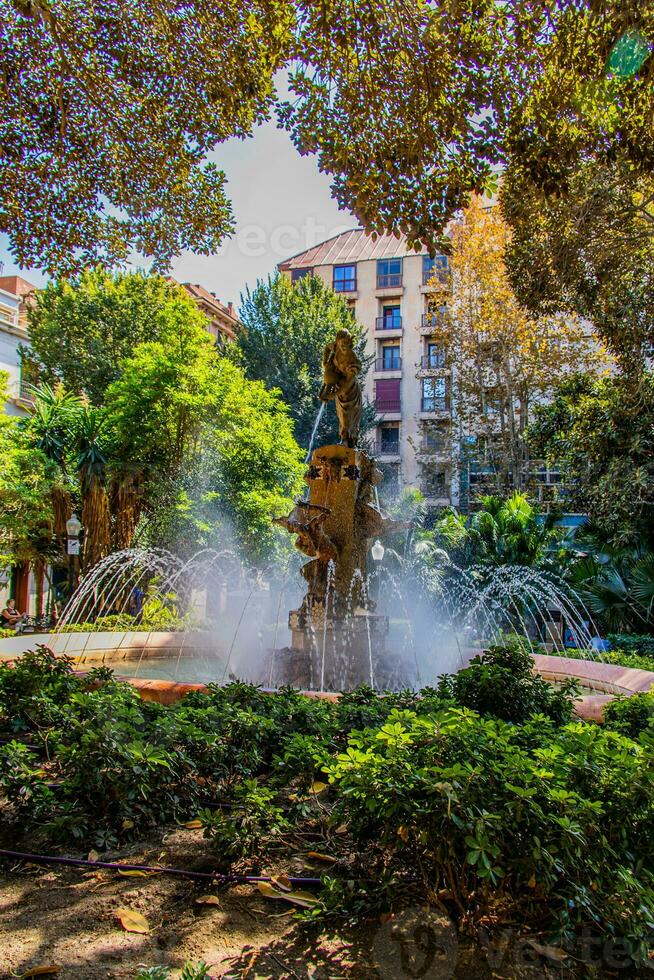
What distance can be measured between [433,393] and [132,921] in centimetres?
3101

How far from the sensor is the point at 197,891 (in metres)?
2.75

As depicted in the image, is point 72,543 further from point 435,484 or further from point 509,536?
point 435,484

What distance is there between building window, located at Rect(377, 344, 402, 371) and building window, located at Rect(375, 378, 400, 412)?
2.65ft

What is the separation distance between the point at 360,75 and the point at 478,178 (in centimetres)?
155

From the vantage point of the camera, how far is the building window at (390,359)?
37.5 metres

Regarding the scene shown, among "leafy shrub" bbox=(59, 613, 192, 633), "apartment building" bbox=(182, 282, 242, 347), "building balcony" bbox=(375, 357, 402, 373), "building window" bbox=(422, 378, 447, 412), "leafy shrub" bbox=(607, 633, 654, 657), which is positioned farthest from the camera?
Answer: "apartment building" bbox=(182, 282, 242, 347)

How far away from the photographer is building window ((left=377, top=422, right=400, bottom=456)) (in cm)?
3700

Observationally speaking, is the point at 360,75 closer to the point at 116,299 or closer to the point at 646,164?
the point at 646,164

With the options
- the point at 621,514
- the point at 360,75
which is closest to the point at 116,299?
the point at 621,514

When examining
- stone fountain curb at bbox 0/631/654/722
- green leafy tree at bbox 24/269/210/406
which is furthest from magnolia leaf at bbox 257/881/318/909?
green leafy tree at bbox 24/269/210/406

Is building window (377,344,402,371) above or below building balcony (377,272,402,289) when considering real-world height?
below

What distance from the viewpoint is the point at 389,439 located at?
3750 centimetres

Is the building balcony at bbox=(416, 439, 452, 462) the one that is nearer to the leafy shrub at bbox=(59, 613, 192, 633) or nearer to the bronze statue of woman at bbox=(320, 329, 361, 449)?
the leafy shrub at bbox=(59, 613, 192, 633)

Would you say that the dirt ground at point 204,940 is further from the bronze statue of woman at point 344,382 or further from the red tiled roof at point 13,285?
the red tiled roof at point 13,285
